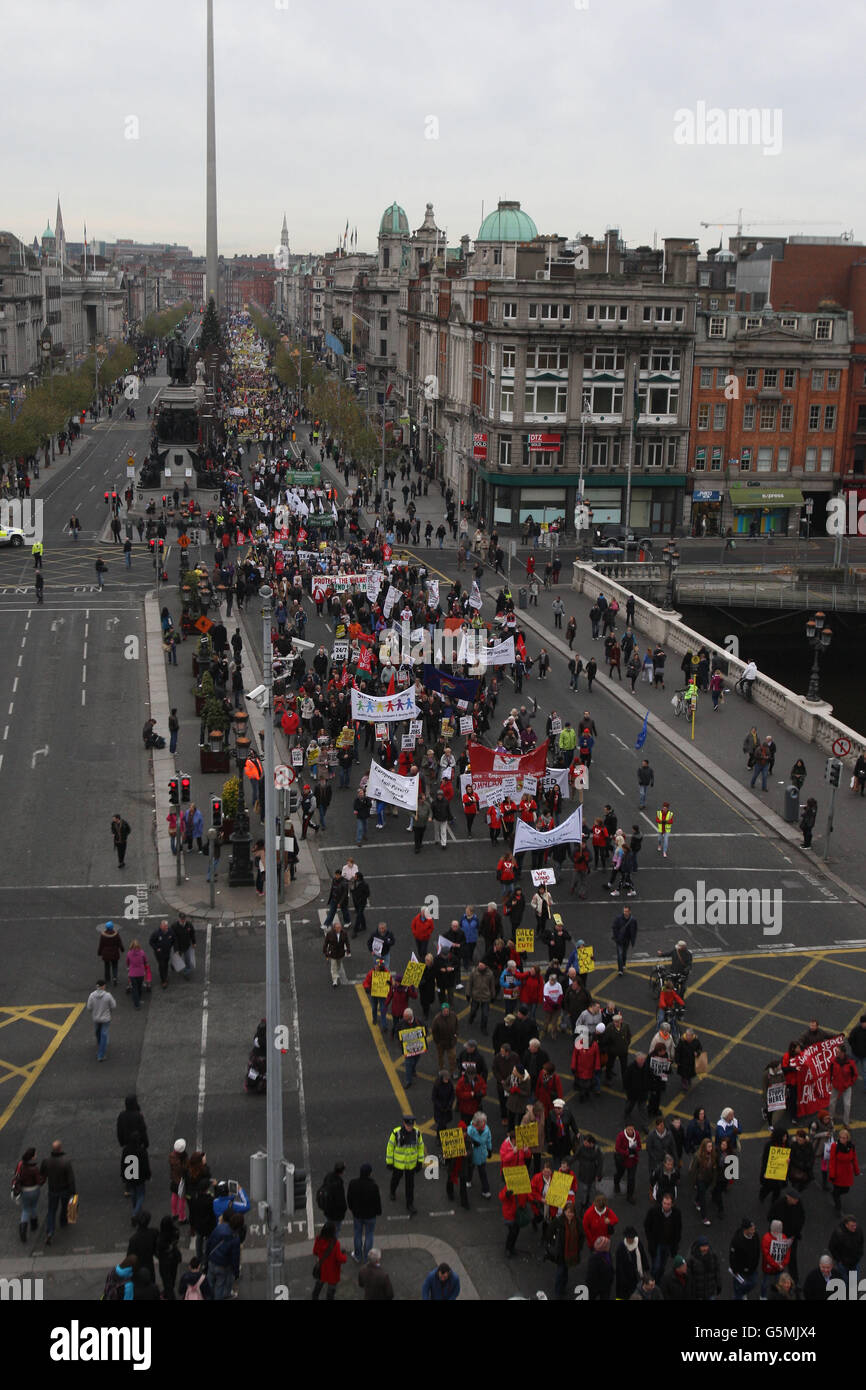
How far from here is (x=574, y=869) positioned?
29703mm

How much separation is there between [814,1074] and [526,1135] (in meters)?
4.56

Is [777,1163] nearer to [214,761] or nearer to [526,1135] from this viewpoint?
[526,1135]

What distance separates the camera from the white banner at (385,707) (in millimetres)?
34625

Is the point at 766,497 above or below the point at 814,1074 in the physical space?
above

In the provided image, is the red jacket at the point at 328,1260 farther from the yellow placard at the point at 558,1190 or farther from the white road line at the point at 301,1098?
the yellow placard at the point at 558,1190

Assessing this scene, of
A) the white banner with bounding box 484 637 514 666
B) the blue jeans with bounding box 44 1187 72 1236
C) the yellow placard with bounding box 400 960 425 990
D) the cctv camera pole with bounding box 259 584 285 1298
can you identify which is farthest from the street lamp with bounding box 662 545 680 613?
the blue jeans with bounding box 44 1187 72 1236

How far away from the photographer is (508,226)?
82.1 metres

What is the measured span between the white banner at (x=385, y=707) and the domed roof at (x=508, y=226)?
175 ft

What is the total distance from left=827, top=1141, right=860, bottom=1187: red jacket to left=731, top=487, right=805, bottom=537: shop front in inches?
2471

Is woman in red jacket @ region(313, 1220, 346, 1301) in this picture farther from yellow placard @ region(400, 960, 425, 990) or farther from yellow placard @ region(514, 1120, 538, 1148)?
yellow placard @ region(400, 960, 425, 990)

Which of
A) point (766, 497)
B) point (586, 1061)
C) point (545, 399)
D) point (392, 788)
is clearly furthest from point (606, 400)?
point (586, 1061)

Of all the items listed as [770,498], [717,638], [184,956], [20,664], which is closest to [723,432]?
[770,498]

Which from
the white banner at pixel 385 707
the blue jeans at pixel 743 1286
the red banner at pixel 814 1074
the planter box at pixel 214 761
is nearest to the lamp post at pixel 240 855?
the planter box at pixel 214 761

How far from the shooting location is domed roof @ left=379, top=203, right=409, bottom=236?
156m
